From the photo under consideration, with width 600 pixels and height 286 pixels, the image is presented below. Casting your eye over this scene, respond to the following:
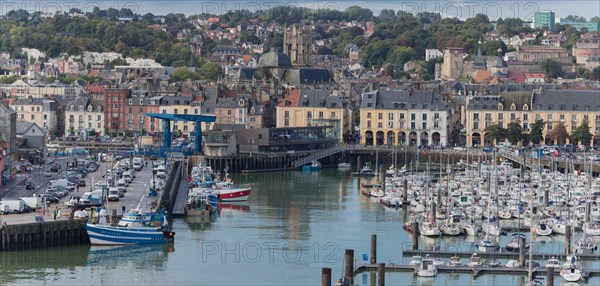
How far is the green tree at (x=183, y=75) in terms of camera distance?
323ft

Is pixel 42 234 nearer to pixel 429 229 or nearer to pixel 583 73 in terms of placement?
pixel 429 229

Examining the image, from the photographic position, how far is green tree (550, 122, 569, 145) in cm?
7075

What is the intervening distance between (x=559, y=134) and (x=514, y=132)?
1.74 m

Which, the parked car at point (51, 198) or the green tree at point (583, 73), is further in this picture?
the green tree at point (583, 73)

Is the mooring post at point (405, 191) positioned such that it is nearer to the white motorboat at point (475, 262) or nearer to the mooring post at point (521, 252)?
the mooring post at point (521, 252)

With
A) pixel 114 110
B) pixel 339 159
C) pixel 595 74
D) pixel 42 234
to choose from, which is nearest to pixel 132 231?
pixel 42 234

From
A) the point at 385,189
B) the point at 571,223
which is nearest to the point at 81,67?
the point at 385,189

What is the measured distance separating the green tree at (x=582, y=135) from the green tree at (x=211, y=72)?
32978 mm

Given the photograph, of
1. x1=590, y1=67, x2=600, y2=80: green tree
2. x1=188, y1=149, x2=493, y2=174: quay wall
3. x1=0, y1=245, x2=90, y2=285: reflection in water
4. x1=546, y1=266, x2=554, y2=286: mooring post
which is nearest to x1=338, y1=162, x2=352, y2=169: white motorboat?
x1=188, y1=149, x2=493, y2=174: quay wall

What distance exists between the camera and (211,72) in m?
103

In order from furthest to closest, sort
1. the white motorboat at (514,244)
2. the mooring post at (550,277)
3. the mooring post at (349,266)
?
1. the white motorboat at (514,244)
2. the mooring post at (349,266)
3. the mooring post at (550,277)

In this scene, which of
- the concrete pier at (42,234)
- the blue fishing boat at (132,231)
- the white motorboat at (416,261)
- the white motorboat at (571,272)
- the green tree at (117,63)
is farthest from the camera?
the green tree at (117,63)

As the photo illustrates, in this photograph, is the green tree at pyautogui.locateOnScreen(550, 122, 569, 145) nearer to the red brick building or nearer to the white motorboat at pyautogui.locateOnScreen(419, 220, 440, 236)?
the red brick building

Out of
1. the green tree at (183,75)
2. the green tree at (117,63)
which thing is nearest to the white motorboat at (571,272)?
the green tree at (183,75)
